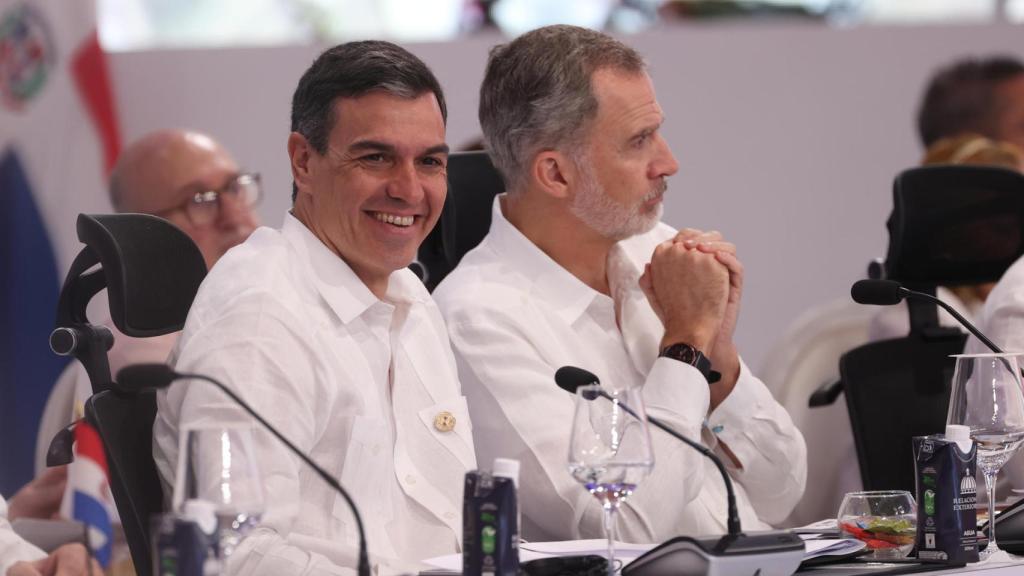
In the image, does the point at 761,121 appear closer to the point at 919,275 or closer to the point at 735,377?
the point at 919,275

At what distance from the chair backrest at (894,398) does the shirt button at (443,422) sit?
115 cm

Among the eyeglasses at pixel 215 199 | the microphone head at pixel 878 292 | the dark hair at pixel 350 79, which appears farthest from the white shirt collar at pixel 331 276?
the eyeglasses at pixel 215 199

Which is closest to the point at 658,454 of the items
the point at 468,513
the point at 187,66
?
the point at 468,513

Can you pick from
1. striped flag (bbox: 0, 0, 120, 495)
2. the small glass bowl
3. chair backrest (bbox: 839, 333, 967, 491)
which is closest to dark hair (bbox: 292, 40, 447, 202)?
the small glass bowl

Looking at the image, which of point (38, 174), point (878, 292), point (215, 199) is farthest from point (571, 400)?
point (38, 174)

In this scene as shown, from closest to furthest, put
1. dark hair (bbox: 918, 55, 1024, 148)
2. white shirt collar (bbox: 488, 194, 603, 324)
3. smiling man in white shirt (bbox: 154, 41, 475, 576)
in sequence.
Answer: smiling man in white shirt (bbox: 154, 41, 475, 576)
white shirt collar (bbox: 488, 194, 603, 324)
dark hair (bbox: 918, 55, 1024, 148)

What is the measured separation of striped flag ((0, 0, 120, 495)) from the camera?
377cm

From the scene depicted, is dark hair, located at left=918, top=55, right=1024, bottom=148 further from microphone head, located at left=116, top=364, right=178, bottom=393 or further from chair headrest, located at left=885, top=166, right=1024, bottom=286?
microphone head, located at left=116, top=364, right=178, bottom=393

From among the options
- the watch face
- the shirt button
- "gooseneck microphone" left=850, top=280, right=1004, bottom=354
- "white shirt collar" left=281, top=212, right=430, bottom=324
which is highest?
"white shirt collar" left=281, top=212, right=430, bottom=324

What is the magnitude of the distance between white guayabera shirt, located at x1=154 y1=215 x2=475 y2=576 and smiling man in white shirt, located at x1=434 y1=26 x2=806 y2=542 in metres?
0.16

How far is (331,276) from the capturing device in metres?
2.13

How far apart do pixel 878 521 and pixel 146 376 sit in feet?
3.44

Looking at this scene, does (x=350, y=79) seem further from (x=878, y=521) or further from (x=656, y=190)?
(x=878, y=521)

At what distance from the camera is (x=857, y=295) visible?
2186mm
